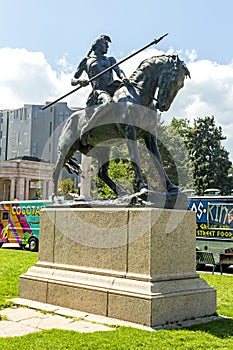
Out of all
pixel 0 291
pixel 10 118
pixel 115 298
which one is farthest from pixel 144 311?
pixel 10 118

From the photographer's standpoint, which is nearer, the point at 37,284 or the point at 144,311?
the point at 144,311

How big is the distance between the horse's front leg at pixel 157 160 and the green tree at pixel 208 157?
3873cm

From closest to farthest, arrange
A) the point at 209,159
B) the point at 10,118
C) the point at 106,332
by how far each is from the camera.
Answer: the point at 106,332, the point at 209,159, the point at 10,118

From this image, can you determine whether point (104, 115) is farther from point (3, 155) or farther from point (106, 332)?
point (3, 155)

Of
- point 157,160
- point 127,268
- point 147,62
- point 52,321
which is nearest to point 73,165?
point 157,160

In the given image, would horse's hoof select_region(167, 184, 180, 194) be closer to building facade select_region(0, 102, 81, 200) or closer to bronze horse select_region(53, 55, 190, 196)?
bronze horse select_region(53, 55, 190, 196)

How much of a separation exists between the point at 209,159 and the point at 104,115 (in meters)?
41.8

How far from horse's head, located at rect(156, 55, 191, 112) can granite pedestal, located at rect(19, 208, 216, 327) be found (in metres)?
2.05

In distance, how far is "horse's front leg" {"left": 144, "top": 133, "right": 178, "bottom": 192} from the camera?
823 cm

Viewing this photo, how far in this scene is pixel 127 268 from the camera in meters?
7.32

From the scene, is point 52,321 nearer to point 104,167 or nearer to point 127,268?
point 127,268

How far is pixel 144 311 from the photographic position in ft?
22.0

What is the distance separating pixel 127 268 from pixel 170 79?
11.1 feet

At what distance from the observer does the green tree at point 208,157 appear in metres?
47.4
